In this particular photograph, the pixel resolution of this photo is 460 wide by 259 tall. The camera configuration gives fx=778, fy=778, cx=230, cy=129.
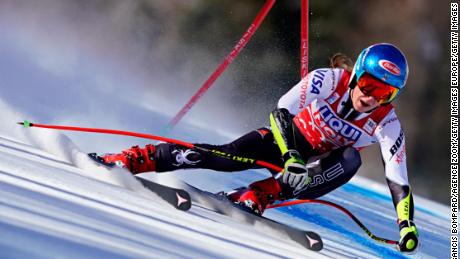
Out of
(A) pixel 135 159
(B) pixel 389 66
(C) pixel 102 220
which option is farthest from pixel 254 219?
(C) pixel 102 220

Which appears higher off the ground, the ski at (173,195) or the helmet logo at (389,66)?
the helmet logo at (389,66)

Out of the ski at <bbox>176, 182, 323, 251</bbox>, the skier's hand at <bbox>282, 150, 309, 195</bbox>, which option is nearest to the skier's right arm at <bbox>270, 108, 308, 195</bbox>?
the skier's hand at <bbox>282, 150, 309, 195</bbox>

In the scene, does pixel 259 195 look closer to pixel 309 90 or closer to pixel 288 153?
pixel 288 153

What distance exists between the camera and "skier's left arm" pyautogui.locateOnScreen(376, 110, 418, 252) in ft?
13.6

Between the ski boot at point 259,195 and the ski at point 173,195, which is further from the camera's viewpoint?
the ski boot at point 259,195

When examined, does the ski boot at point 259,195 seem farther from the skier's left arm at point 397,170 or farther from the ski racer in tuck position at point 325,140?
the skier's left arm at point 397,170

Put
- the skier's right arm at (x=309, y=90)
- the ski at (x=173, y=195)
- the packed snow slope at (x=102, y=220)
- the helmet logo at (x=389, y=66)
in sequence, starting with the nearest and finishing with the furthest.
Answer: the packed snow slope at (x=102, y=220) → the ski at (x=173, y=195) → the helmet logo at (x=389, y=66) → the skier's right arm at (x=309, y=90)

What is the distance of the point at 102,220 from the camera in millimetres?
2779

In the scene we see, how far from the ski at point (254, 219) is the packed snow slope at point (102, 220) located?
0.06 m

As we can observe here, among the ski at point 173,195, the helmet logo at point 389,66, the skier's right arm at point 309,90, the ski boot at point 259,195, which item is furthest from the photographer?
the ski boot at point 259,195

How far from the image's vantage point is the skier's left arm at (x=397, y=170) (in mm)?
4145

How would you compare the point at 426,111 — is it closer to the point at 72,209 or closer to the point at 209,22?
the point at 209,22

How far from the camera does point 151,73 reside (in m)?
14.4

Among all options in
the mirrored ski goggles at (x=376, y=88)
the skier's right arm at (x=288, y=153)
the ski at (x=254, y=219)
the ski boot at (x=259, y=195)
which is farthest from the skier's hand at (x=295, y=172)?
the mirrored ski goggles at (x=376, y=88)
